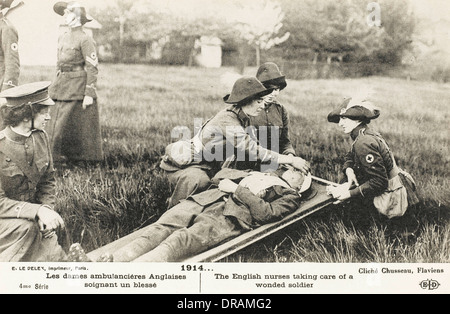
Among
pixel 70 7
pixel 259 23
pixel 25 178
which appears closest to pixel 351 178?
pixel 259 23

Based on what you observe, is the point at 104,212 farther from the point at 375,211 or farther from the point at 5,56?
the point at 375,211

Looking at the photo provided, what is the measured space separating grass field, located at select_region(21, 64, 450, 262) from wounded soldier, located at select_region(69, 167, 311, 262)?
0.84 ft

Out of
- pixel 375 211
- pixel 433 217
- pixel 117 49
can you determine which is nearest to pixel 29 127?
pixel 117 49

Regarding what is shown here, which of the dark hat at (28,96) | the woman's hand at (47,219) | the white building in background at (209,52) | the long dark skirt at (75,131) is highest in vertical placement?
the white building in background at (209,52)

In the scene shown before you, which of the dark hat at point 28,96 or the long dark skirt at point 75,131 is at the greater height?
the dark hat at point 28,96

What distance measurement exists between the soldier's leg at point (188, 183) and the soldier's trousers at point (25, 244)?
988 mm

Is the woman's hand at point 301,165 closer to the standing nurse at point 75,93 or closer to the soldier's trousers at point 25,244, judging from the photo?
the standing nurse at point 75,93

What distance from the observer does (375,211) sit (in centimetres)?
429

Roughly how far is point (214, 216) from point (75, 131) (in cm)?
152

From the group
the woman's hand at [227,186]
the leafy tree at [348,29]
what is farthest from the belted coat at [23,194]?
the leafy tree at [348,29]

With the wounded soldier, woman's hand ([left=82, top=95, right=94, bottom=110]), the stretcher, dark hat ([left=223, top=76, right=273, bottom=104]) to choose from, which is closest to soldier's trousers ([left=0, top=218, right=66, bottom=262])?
the wounded soldier

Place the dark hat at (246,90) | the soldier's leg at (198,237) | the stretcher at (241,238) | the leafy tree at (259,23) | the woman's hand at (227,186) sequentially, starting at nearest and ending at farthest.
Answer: the soldier's leg at (198,237), the stretcher at (241,238), the woman's hand at (227,186), the dark hat at (246,90), the leafy tree at (259,23)

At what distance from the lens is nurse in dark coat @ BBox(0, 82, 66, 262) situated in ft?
13.2

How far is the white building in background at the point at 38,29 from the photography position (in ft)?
14.9
